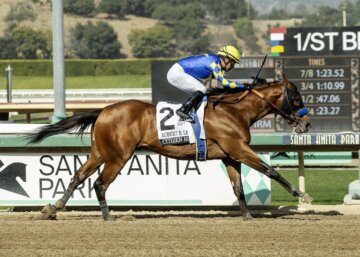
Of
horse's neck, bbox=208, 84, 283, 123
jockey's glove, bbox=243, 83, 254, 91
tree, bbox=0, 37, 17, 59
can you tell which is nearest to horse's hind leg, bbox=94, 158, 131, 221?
horse's neck, bbox=208, 84, 283, 123

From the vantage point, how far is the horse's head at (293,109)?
35.0 feet

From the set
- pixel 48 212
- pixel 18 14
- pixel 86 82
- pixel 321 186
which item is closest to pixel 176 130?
pixel 48 212

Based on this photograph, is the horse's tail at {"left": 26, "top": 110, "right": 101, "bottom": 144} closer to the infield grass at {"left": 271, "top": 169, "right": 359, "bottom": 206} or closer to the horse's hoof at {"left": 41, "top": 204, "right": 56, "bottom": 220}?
the horse's hoof at {"left": 41, "top": 204, "right": 56, "bottom": 220}

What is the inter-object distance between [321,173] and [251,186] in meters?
6.87

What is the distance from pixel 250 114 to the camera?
34.7 feet

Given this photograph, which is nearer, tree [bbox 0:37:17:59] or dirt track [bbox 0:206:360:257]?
dirt track [bbox 0:206:360:257]

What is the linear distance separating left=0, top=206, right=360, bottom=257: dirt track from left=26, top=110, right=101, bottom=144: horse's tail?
94 cm

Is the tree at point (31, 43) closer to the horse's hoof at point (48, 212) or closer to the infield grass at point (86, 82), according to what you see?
the infield grass at point (86, 82)

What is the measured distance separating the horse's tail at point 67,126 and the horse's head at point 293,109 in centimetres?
212

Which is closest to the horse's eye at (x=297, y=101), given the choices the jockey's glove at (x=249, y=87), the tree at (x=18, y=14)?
the jockey's glove at (x=249, y=87)

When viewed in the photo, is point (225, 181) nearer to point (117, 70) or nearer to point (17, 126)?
point (17, 126)

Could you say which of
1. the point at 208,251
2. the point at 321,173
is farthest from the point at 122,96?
the point at 208,251

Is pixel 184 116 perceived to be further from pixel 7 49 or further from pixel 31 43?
pixel 7 49

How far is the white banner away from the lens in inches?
465
